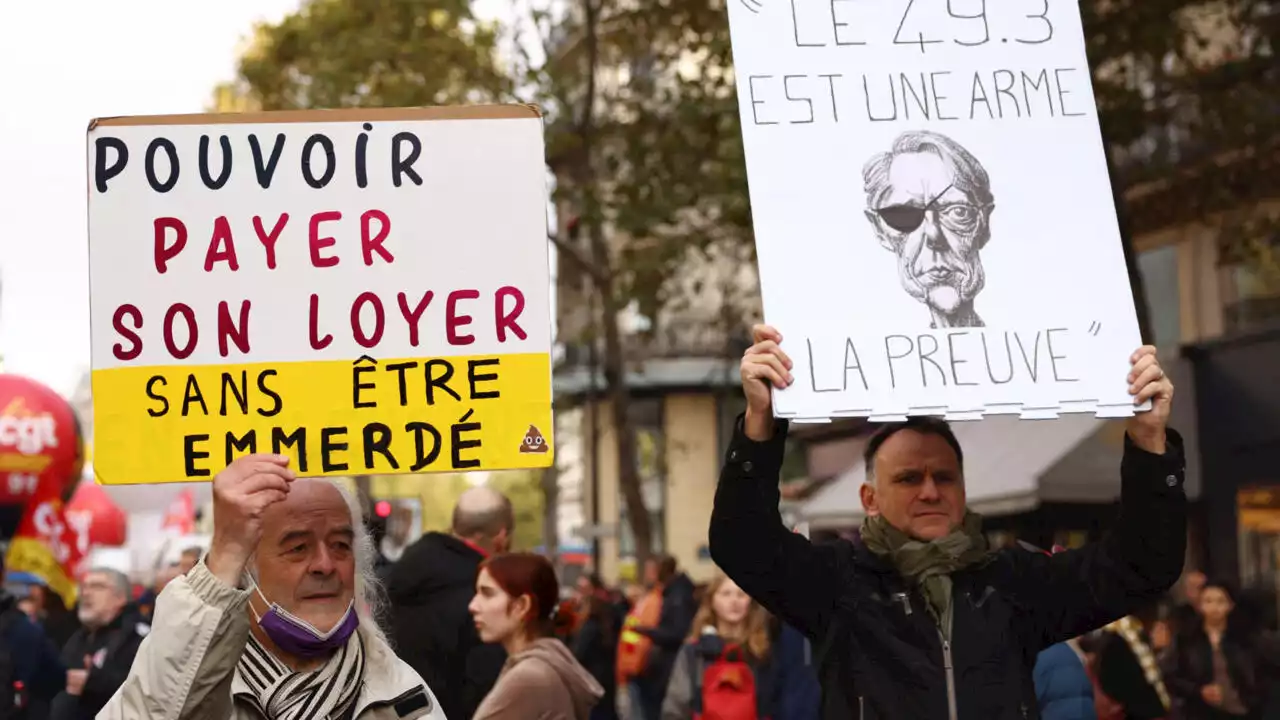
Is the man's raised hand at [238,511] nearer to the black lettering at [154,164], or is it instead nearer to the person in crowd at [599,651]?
the black lettering at [154,164]

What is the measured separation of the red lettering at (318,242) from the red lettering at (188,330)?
12.4 inches

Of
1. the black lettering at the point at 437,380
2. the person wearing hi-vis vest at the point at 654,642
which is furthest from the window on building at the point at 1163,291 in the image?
the black lettering at the point at 437,380

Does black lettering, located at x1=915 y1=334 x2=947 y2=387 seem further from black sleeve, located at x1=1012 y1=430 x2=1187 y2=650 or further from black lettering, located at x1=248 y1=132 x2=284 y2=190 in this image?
black lettering, located at x1=248 y1=132 x2=284 y2=190

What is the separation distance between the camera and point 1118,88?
16.0 meters

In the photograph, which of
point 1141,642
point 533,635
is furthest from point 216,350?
point 1141,642

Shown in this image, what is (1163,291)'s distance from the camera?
23.5m

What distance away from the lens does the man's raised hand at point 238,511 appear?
11.5ft

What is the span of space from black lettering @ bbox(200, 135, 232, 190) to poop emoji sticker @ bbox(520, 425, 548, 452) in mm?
957

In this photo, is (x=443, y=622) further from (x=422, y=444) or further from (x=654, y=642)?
(x=654, y=642)

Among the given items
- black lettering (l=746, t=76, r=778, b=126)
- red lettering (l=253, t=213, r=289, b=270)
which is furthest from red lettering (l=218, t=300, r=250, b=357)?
black lettering (l=746, t=76, r=778, b=126)

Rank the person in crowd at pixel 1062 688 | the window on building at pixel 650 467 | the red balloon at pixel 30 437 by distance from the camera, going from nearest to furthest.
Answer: the person in crowd at pixel 1062 688, the red balloon at pixel 30 437, the window on building at pixel 650 467

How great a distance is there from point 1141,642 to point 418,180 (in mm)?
6038

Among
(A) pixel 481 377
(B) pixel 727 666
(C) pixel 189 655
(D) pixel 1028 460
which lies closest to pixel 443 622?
(B) pixel 727 666

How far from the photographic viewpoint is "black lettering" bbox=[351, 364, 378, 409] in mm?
4344
